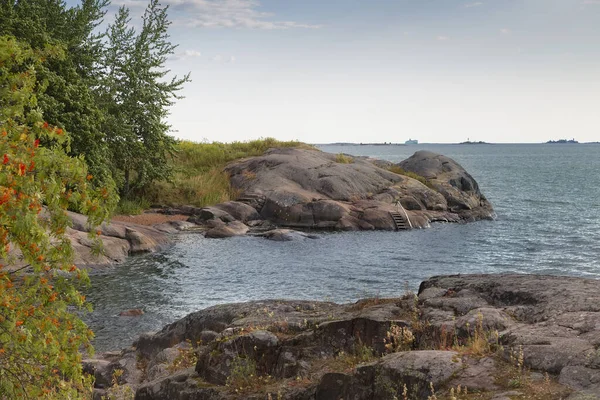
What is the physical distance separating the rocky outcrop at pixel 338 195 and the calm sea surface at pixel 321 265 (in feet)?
8.45

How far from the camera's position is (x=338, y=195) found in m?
47.5

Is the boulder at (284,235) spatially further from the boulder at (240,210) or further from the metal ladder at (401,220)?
the metal ladder at (401,220)

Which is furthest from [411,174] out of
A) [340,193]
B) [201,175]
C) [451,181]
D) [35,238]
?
[35,238]

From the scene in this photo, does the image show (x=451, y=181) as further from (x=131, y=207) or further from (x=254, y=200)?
(x=131, y=207)

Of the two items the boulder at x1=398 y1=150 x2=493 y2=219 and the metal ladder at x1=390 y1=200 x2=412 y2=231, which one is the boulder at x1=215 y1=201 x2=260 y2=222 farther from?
the boulder at x1=398 y1=150 x2=493 y2=219

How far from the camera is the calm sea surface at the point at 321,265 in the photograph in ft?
75.9

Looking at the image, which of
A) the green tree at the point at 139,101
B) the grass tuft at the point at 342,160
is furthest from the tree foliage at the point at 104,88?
the grass tuft at the point at 342,160

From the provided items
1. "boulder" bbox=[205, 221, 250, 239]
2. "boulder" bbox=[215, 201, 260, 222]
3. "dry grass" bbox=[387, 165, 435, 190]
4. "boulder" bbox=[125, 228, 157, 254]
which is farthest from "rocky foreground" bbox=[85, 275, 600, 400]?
"dry grass" bbox=[387, 165, 435, 190]

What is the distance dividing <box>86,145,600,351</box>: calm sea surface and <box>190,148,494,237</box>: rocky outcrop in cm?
257

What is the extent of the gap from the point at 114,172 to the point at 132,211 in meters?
2.96

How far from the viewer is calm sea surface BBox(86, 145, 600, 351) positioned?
75.9ft

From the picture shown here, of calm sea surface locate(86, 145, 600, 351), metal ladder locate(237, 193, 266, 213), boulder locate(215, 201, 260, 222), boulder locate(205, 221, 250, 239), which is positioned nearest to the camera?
calm sea surface locate(86, 145, 600, 351)

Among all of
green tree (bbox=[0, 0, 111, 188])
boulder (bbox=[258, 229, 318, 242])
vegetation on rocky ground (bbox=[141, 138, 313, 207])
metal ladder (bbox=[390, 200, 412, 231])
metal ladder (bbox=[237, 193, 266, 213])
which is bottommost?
boulder (bbox=[258, 229, 318, 242])

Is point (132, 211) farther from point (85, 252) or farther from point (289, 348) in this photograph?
point (289, 348)
